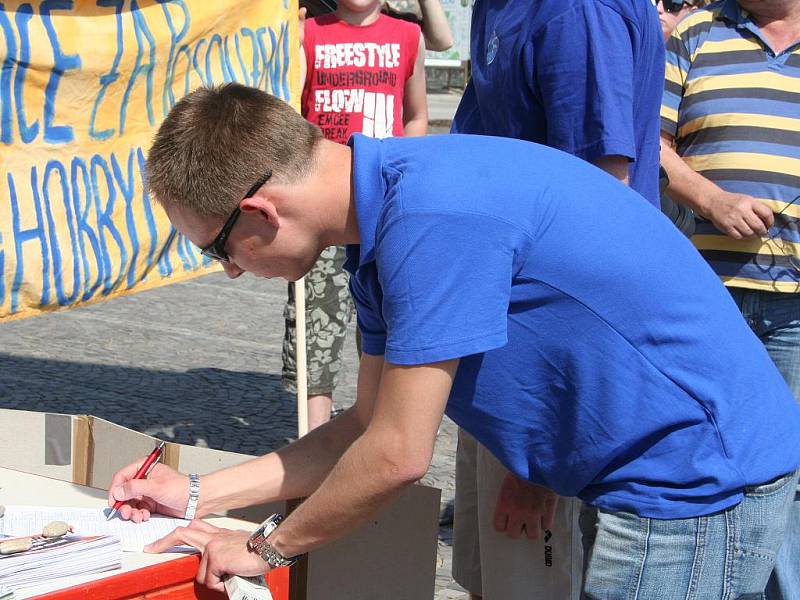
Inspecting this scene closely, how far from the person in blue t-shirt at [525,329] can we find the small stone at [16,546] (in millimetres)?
330

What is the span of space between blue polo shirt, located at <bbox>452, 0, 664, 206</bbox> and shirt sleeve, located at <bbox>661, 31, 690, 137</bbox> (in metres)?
0.66

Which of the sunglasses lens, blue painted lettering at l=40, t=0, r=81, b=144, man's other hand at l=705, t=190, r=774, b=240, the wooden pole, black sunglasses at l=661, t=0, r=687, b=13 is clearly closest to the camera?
the sunglasses lens

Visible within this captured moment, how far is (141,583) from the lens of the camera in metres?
1.63

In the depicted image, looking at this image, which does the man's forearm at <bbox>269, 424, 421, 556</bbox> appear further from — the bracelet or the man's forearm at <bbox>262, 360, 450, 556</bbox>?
the bracelet

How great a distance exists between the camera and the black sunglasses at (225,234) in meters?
1.44

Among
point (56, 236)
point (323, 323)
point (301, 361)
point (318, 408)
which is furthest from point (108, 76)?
point (318, 408)

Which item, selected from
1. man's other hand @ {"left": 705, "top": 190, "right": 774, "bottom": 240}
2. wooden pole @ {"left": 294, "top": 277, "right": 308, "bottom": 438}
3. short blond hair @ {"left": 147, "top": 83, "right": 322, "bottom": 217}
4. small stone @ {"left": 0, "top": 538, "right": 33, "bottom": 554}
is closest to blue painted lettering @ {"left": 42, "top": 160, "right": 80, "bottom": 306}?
wooden pole @ {"left": 294, "top": 277, "right": 308, "bottom": 438}

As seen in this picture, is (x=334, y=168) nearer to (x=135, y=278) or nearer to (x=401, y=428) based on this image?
(x=401, y=428)

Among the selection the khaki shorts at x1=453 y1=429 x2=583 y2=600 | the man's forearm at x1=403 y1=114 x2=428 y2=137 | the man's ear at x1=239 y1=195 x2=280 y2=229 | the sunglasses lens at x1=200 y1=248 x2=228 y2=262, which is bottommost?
the khaki shorts at x1=453 y1=429 x2=583 y2=600

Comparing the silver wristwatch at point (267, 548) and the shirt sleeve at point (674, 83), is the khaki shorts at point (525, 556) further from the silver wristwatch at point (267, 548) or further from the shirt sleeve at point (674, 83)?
the shirt sleeve at point (674, 83)

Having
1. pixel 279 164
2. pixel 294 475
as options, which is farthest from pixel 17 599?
pixel 279 164

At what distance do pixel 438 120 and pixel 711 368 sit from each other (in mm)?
12884

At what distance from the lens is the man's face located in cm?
150

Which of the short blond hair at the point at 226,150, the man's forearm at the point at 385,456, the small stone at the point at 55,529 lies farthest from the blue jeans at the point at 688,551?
the small stone at the point at 55,529
